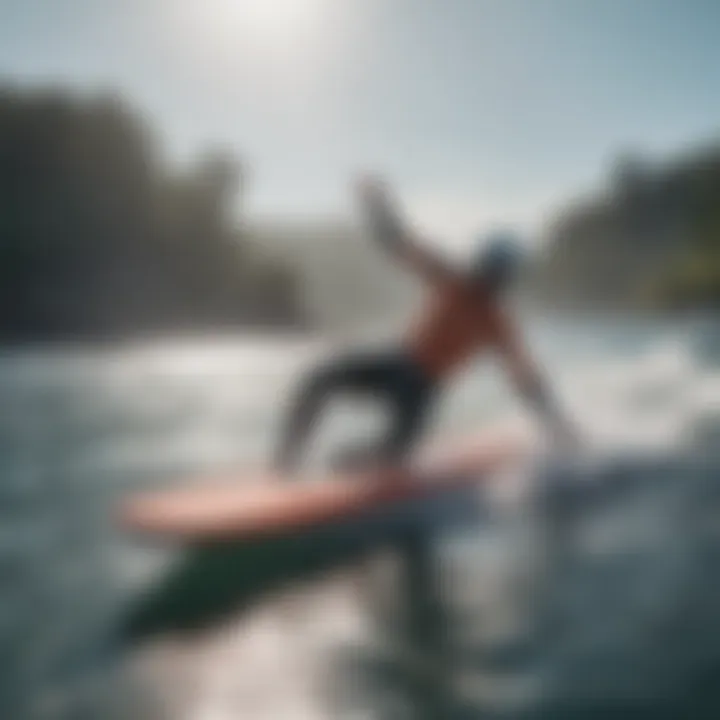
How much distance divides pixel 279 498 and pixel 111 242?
474 inches

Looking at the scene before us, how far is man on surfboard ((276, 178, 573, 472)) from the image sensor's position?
4.02m

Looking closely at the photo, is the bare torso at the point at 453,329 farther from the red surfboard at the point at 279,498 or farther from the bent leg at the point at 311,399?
the red surfboard at the point at 279,498

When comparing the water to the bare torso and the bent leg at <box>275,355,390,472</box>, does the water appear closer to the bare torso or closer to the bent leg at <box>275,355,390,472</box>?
the bent leg at <box>275,355,390,472</box>

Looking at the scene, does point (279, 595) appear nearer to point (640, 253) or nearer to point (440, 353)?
point (440, 353)

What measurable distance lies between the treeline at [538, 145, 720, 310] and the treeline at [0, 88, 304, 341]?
18.1 feet

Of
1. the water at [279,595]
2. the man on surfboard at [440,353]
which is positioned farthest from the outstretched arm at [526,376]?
the water at [279,595]

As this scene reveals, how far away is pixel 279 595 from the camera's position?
11.1ft

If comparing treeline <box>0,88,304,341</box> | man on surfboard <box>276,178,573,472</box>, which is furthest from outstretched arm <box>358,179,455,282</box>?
treeline <box>0,88,304,341</box>

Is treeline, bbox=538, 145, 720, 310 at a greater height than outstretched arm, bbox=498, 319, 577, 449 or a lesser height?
greater

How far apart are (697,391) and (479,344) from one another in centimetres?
403

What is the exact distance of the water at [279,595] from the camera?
2602 millimetres

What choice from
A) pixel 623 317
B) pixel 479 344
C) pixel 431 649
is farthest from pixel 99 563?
pixel 623 317

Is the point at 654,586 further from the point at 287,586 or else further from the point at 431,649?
the point at 287,586

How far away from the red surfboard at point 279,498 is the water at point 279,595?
233mm
